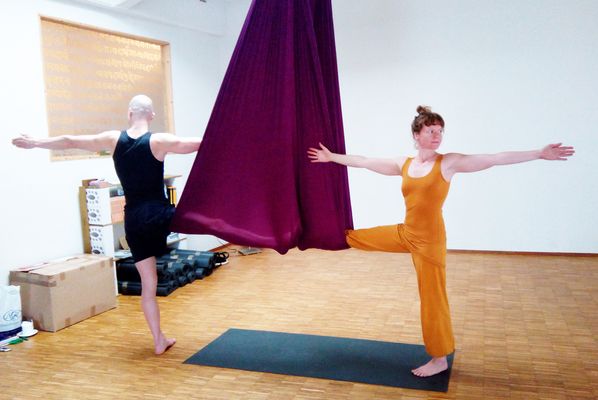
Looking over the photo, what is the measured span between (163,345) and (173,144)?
1.28 metres

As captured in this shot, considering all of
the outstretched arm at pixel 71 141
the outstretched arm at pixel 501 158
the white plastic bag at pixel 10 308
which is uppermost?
the outstretched arm at pixel 71 141

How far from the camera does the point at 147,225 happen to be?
3.11 metres

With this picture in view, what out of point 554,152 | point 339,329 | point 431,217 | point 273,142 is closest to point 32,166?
point 273,142

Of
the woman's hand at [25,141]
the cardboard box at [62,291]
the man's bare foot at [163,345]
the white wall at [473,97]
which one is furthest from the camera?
the white wall at [473,97]

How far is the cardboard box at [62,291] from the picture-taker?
3.77 m

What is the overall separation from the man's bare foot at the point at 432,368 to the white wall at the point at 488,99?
3186mm

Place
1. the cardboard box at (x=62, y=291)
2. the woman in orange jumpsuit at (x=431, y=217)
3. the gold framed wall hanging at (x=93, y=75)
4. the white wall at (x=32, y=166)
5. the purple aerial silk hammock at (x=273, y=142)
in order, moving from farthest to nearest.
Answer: the gold framed wall hanging at (x=93, y=75)
the white wall at (x=32, y=166)
the cardboard box at (x=62, y=291)
the purple aerial silk hammock at (x=273, y=142)
the woman in orange jumpsuit at (x=431, y=217)

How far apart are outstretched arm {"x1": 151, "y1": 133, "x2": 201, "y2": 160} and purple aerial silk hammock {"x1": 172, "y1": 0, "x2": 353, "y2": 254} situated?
0.11 m

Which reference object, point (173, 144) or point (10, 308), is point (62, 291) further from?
point (173, 144)

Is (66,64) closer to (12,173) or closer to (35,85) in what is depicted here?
(35,85)

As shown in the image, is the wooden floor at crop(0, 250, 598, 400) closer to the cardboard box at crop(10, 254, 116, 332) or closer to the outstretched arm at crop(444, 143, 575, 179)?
the cardboard box at crop(10, 254, 116, 332)

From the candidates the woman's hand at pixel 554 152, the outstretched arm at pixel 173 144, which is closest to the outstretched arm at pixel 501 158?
the woman's hand at pixel 554 152

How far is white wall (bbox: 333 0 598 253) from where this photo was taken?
536 cm

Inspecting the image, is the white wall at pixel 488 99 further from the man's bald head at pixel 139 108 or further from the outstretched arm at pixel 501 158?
the man's bald head at pixel 139 108
